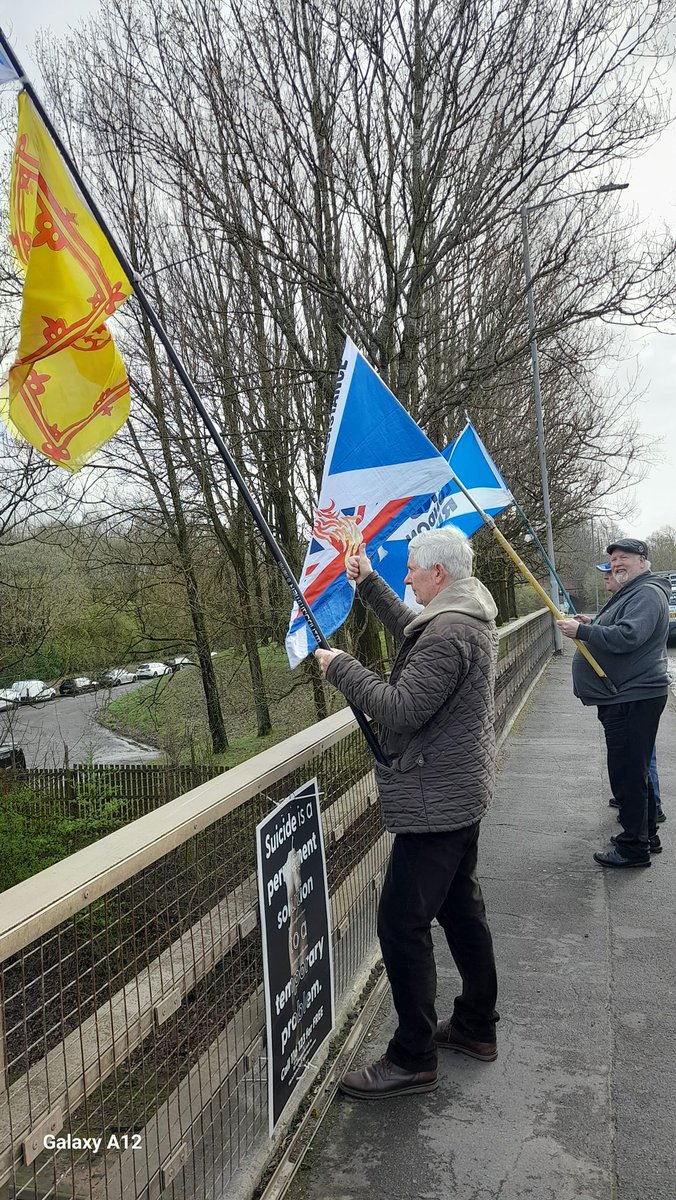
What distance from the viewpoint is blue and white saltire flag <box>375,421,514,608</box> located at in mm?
4730

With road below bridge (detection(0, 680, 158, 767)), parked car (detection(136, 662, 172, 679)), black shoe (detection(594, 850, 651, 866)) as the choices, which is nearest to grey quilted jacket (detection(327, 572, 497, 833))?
black shoe (detection(594, 850, 651, 866))

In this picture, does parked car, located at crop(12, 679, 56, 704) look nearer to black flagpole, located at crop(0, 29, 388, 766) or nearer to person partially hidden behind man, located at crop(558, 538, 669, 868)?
person partially hidden behind man, located at crop(558, 538, 669, 868)

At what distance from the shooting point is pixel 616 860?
6.08 m

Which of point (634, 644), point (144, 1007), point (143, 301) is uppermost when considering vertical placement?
point (143, 301)

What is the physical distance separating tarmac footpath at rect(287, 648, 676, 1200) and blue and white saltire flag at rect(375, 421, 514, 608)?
1959 millimetres

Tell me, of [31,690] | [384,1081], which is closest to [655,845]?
[384,1081]

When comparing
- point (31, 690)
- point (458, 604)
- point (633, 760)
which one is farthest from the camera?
point (31, 690)

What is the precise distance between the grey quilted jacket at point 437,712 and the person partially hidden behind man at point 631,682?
8.32 ft

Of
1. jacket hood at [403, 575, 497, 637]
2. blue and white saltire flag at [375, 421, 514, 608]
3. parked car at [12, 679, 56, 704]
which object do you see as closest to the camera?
jacket hood at [403, 575, 497, 637]

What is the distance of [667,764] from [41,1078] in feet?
27.7

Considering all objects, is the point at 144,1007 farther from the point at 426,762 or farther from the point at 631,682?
the point at 631,682

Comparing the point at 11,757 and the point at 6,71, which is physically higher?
the point at 6,71

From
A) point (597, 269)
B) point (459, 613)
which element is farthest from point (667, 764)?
point (459, 613)

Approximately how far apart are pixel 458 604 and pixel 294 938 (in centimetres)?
129
